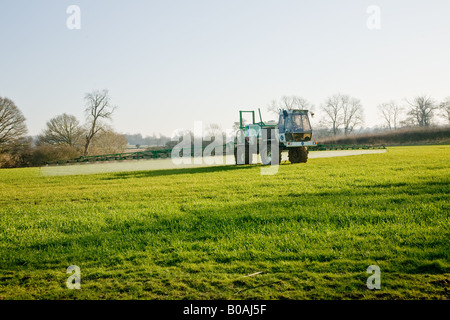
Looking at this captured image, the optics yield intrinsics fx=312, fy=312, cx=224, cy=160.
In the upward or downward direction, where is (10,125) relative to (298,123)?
upward

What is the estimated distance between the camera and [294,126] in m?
20.1

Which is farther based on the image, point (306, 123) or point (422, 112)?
point (422, 112)

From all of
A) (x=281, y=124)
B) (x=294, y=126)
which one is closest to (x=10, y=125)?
(x=281, y=124)

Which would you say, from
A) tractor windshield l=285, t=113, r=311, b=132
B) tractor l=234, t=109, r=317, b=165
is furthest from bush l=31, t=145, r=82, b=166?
tractor windshield l=285, t=113, r=311, b=132

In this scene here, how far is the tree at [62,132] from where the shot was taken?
1934 inches

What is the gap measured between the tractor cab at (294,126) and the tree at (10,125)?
37600 mm

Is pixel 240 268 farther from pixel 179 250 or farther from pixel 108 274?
pixel 108 274

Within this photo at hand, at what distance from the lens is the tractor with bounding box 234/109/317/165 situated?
20047mm

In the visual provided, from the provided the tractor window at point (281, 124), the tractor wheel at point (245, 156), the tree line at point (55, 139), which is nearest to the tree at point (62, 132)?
the tree line at point (55, 139)

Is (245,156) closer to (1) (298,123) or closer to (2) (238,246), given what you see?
(1) (298,123)

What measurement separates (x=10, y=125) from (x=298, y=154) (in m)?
39.3

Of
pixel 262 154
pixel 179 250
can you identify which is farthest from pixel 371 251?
pixel 262 154

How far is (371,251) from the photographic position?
14.2ft

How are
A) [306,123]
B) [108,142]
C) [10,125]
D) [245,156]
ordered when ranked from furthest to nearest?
1. [108,142]
2. [10,125]
3. [245,156]
4. [306,123]
